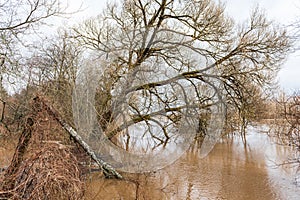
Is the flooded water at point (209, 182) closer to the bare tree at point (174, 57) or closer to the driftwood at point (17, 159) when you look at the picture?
the bare tree at point (174, 57)

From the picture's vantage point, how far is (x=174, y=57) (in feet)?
17.6

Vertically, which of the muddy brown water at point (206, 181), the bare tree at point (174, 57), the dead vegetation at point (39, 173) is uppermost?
the bare tree at point (174, 57)

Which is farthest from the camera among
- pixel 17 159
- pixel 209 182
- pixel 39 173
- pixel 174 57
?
pixel 209 182

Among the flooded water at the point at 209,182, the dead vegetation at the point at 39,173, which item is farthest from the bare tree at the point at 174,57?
the dead vegetation at the point at 39,173

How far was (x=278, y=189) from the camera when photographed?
556cm

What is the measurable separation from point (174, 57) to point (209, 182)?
2899mm

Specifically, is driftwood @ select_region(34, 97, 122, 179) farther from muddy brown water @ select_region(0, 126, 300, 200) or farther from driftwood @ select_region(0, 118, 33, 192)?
driftwood @ select_region(0, 118, 33, 192)

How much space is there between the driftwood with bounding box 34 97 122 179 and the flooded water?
158 mm

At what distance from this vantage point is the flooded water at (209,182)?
4.96m

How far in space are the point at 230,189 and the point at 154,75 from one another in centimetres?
282

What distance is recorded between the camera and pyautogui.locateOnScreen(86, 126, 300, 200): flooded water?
16.3 ft

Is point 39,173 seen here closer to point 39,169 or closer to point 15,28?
point 39,169

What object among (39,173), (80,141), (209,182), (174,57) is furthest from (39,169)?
(209,182)

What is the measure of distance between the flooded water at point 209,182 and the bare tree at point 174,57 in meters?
1.06
